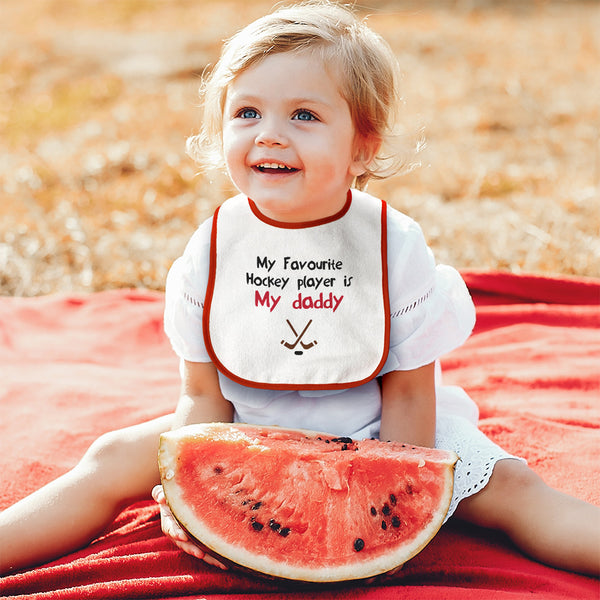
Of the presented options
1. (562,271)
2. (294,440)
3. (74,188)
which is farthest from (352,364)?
(74,188)

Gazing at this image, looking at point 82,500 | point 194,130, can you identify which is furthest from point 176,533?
point 194,130

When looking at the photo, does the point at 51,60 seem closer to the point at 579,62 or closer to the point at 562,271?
the point at 579,62

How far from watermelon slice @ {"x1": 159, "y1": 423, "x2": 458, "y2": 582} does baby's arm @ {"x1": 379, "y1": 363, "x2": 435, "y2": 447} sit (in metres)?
0.12

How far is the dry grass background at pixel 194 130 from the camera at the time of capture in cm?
399

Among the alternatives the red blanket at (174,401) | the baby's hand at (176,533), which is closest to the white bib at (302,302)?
the baby's hand at (176,533)

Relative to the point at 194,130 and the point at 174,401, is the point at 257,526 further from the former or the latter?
the point at 194,130

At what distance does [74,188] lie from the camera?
5465 millimetres

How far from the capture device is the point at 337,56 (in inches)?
68.2

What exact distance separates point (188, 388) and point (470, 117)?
5612 mm

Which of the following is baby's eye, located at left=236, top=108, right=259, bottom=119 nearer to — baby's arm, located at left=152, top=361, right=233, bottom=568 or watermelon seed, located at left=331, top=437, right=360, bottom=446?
baby's arm, located at left=152, top=361, right=233, bottom=568

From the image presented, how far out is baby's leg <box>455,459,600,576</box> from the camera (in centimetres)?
166

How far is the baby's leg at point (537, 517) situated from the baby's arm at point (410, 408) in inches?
7.1

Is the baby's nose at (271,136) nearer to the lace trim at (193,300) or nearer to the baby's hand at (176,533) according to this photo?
the lace trim at (193,300)

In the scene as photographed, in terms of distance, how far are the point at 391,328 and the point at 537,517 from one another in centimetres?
52
